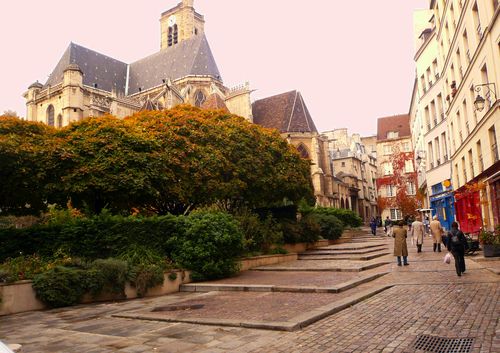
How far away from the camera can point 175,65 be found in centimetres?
5594

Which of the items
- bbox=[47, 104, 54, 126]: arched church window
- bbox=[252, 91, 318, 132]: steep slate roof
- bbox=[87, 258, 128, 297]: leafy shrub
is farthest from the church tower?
bbox=[87, 258, 128, 297]: leafy shrub

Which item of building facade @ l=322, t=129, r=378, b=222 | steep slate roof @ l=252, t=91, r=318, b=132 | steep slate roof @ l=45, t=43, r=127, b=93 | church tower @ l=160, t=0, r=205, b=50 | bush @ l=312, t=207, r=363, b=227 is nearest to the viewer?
bush @ l=312, t=207, r=363, b=227

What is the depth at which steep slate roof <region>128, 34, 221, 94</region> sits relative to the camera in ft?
177

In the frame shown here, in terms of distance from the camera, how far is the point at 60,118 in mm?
45781

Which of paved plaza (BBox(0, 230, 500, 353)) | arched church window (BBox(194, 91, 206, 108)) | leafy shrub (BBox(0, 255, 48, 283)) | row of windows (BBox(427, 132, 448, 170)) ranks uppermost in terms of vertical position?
arched church window (BBox(194, 91, 206, 108))

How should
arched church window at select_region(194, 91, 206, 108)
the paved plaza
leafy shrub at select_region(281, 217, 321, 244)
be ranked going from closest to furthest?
Result: the paved plaza
leafy shrub at select_region(281, 217, 321, 244)
arched church window at select_region(194, 91, 206, 108)

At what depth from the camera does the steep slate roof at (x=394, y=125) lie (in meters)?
64.6

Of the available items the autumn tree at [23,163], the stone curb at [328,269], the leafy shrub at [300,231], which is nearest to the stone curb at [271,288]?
the stone curb at [328,269]

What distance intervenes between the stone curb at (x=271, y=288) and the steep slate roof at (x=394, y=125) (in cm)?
5742

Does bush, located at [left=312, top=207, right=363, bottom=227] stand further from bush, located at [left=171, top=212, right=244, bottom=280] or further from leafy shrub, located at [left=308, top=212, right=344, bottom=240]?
bush, located at [left=171, top=212, right=244, bottom=280]

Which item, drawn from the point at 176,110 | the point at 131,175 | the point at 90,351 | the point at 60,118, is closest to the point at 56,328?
the point at 90,351

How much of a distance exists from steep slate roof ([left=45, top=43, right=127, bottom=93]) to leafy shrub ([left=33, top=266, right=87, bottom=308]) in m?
45.5

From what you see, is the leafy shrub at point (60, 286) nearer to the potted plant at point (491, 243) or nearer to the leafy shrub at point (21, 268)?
the leafy shrub at point (21, 268)

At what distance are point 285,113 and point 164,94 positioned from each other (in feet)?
46.0
